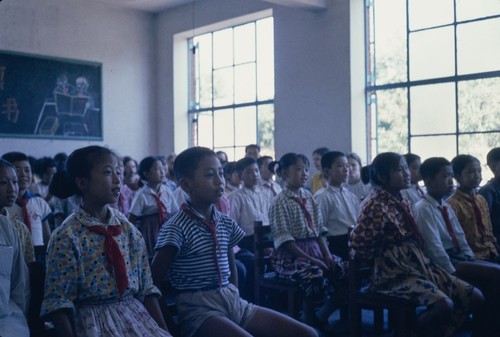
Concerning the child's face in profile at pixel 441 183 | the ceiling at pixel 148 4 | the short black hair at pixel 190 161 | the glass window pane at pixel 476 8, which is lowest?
the child's face in profile at pixel 441 183

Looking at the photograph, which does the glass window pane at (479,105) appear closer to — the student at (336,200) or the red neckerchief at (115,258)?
the student at (336,200)

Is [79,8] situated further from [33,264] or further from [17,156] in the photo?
[33,264]

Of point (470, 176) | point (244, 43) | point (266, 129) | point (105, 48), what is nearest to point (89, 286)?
point (470, 176)

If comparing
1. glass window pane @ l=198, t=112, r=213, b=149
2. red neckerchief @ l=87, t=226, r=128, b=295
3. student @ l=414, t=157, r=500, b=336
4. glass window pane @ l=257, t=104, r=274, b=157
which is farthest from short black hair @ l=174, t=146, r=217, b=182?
glass window pane @ l=198, t=112, r=213, b=149

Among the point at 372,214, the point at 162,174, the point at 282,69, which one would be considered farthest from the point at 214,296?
the point at 282,69

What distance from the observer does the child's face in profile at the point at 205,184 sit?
224 cm

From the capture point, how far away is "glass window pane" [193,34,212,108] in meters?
8.49

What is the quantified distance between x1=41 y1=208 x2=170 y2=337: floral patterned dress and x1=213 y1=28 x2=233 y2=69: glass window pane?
6447 mm

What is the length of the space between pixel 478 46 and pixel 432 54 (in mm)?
471

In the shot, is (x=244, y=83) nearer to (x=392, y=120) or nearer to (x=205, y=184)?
(x=392, y=120)

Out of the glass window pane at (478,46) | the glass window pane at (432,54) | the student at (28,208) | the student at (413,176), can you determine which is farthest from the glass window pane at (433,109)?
the student at (28,208)

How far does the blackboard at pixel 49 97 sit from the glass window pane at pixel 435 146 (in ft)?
14.3

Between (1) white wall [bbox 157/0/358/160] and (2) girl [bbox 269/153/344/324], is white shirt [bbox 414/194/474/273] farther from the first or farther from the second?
(1) white wall [bbox 157/0/358/160]

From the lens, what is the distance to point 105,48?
8.21m
